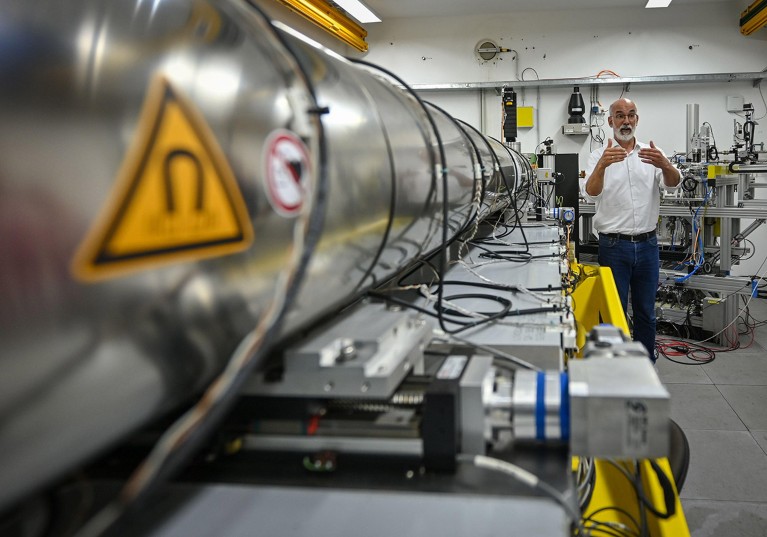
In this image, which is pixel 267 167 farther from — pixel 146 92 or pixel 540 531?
pixel 540 531

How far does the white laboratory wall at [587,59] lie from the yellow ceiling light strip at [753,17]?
6.6 inches

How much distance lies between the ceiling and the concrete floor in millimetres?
3737

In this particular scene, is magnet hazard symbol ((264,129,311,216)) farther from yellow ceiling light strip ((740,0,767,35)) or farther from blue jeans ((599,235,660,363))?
yellow ceiling light strip ((740,0,767,35))

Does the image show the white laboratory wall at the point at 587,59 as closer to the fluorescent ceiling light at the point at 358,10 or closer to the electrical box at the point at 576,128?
the electrical box at the point at 576,128

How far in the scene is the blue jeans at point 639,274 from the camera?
9.84 ft

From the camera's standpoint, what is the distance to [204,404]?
18.3 inches

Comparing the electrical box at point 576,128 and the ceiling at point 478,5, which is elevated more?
the ceiling at point 478,5

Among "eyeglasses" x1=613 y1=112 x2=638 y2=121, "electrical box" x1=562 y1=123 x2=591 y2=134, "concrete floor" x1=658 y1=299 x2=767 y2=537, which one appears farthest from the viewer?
"electrical box" x1=562 y1=123 x2=591 y2=134

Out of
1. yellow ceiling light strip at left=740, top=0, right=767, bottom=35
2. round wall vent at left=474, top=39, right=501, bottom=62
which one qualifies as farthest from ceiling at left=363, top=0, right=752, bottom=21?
round wall vent at left=474, top=39, right=501, bottom=62

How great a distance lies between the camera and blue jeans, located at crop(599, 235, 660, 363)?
3.00 m

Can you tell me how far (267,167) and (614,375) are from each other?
47 cm

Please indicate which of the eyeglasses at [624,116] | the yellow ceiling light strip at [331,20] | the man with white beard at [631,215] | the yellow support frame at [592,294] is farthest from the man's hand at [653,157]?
the yellow ceiling light strip at [331,20]

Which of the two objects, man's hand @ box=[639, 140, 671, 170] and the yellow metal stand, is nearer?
the yellow metal stand

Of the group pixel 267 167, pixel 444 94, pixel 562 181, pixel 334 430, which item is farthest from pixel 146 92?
pixel 444 94
